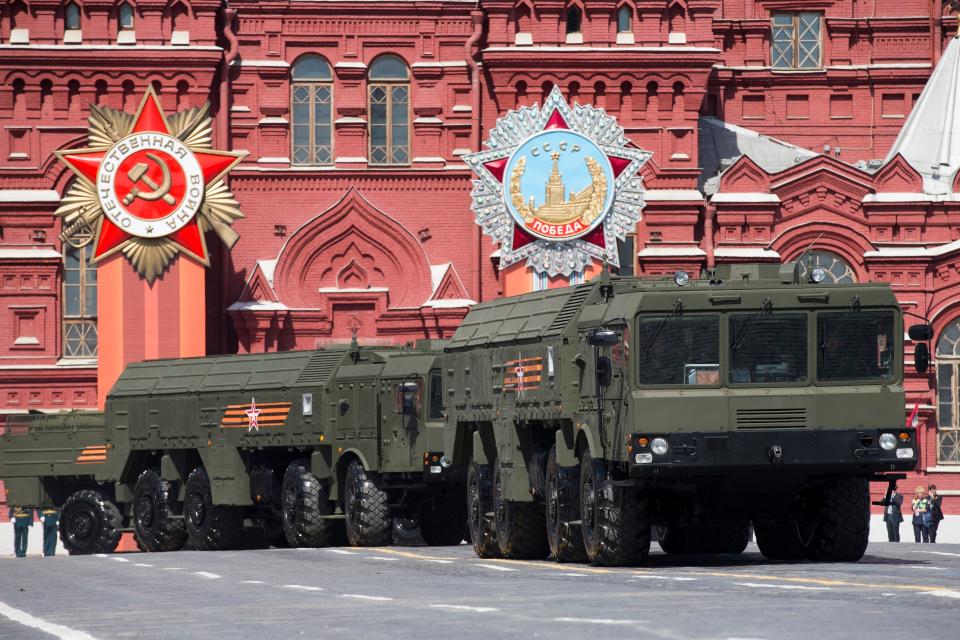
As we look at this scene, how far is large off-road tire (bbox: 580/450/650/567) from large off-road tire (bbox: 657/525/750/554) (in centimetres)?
369

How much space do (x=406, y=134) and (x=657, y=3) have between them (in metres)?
6.34

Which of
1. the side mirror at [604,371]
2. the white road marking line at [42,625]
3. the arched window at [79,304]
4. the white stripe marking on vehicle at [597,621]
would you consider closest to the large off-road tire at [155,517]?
the arched window at [79,304]

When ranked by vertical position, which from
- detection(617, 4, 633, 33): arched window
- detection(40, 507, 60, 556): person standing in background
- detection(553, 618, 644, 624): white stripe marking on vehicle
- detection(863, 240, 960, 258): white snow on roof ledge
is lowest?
detection(40, 507, 60, 556): person standing in background

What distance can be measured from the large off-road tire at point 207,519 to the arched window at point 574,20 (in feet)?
50.7

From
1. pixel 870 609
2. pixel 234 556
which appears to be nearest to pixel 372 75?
pixel 234 556

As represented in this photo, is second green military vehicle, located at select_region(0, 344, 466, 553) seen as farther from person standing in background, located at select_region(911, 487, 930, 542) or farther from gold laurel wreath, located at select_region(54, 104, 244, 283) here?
person standing in background, located at select_region(911, 487, 930, 542)

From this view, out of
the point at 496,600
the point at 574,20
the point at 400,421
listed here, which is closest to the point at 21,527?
the point at 400,421

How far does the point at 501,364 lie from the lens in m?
26.8

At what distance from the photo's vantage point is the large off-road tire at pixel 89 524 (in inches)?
1567

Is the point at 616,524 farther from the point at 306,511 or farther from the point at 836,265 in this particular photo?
the point at 836,265

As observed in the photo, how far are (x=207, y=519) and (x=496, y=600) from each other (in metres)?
19.6

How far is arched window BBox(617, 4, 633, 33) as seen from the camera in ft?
155

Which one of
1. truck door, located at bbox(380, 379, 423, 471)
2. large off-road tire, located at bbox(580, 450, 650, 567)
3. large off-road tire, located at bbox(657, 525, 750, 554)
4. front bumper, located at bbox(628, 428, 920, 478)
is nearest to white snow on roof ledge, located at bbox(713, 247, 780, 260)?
truck door, located at bbox(380, 379, 423, 471)

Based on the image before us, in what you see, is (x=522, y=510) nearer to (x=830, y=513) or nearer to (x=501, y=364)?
(x=501, y=364)
